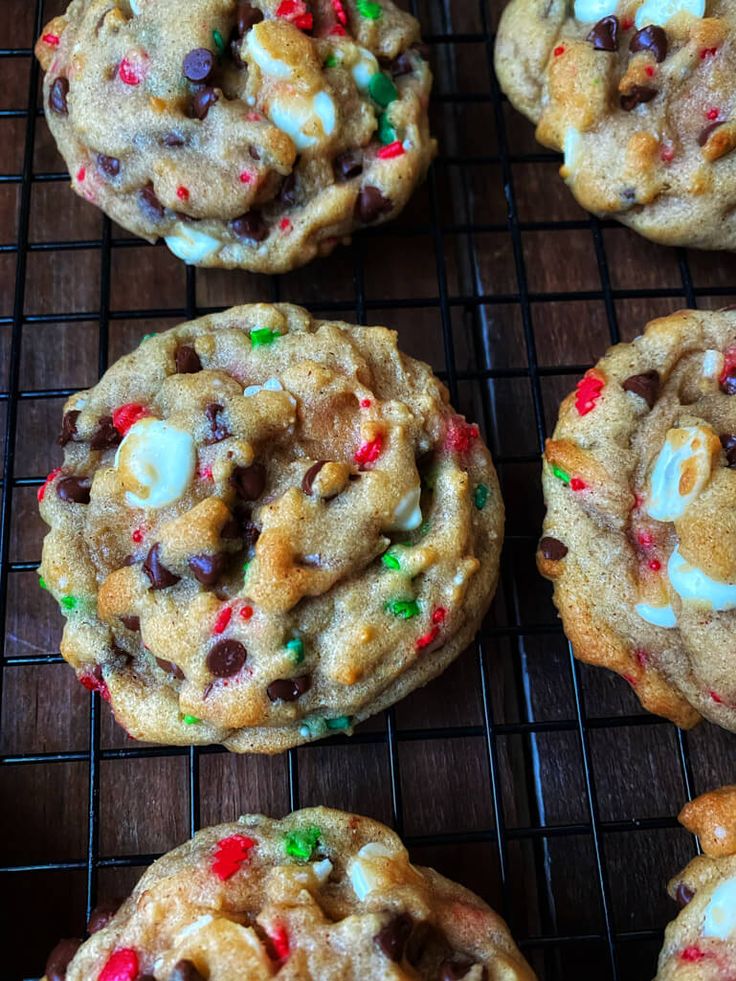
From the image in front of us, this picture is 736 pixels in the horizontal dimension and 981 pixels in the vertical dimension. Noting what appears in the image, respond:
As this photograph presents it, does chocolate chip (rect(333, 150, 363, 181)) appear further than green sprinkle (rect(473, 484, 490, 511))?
Yes

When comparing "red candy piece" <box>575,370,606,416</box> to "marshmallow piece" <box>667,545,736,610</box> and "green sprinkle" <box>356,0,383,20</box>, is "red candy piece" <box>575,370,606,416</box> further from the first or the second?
"green sprinkle" <box>356,0,383,20</box>

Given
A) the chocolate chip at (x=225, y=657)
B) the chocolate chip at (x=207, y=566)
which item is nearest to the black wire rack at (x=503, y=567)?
the chocolate chip at (x=225, y=657)

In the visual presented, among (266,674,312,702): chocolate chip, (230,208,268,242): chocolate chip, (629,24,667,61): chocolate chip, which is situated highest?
(629,24,667,61): chocolate chip

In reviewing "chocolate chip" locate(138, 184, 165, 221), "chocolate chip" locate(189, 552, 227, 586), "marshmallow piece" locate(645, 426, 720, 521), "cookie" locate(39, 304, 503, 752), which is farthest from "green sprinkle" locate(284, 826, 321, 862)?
"chocolate chip" locate(138, 184, 165, 221)

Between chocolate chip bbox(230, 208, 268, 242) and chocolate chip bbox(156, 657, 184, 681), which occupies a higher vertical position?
chocolate chip bbox(230, 208, 268, 242)

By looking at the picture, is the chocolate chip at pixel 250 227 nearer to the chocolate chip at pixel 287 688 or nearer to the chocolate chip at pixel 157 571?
the chocolate chip at pixel 157 571
